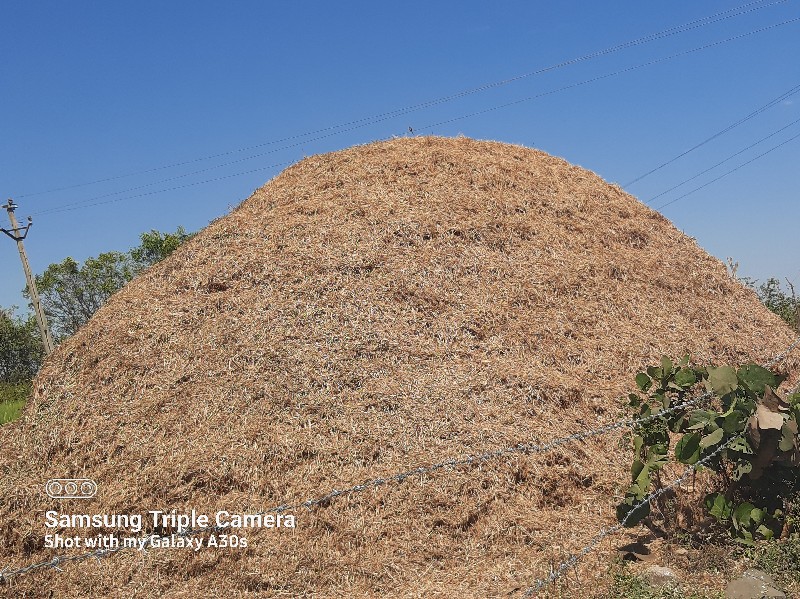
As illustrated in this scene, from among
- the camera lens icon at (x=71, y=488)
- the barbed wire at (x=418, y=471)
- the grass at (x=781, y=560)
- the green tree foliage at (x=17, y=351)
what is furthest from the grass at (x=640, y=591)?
the green tree foliage at (x=17, y=351)

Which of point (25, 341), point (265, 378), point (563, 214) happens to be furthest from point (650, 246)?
point (25, 341)

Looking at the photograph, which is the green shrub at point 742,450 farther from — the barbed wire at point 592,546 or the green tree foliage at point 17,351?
the green tree foliage at point 17,351

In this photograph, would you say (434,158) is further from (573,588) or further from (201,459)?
(573,588)

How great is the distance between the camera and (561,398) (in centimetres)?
618

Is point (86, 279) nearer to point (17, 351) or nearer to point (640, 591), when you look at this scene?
point (17, 351)

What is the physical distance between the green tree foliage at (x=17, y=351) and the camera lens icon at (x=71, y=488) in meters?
24.5

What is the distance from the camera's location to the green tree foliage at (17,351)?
27.4 m

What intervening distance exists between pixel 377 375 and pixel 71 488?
2843 millimetres

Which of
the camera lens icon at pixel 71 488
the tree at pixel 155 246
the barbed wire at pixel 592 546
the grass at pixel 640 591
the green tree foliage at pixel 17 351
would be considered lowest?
the grass at pixel 640 591

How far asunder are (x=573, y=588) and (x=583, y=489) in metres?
1.38

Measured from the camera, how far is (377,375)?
20.2 feet

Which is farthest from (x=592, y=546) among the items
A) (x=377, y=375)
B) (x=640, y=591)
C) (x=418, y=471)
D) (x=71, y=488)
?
(x=71, y=488)

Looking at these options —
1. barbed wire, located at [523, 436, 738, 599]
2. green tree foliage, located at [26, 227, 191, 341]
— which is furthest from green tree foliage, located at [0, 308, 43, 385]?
barbed wire, located at [523, 436, 738, 599]

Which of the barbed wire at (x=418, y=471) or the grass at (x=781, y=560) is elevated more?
the barbed wire at (x=418, y=471)
